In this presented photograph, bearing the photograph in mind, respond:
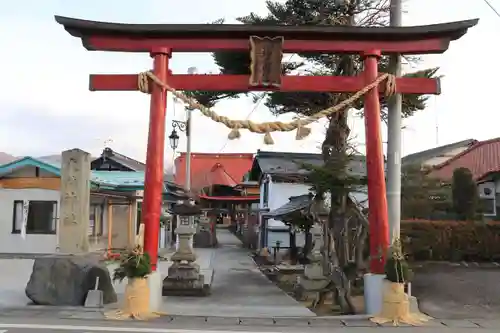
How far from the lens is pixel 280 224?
30766 millimetres

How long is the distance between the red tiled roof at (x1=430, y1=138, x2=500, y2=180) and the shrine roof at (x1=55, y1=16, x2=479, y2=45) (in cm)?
2230

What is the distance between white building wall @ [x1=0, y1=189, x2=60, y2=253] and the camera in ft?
72.1

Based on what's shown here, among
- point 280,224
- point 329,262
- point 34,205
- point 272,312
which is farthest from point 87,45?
point 280,224

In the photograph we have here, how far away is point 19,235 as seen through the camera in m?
22.1

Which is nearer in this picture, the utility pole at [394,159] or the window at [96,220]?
the utility pole at [394,159]

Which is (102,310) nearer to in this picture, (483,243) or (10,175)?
(10,175)

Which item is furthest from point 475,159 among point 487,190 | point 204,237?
point 204,237

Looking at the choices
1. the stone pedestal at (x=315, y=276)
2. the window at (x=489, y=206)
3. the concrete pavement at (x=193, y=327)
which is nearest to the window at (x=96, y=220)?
the stone pedestal at (x=315, y=276)

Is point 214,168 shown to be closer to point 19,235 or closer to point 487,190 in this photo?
point 487,190

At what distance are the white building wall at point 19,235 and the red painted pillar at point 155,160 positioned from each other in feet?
41.7

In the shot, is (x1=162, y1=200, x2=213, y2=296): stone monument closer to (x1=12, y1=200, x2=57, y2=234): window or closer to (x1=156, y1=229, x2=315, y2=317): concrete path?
(x1=156, y1=229, x2=315, y2=317): concrete path

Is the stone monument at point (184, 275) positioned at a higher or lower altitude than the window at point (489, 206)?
lower

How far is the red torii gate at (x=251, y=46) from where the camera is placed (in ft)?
35.2

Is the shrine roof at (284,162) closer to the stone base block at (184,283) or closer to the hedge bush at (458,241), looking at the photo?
the hedge bush at (458,241)
